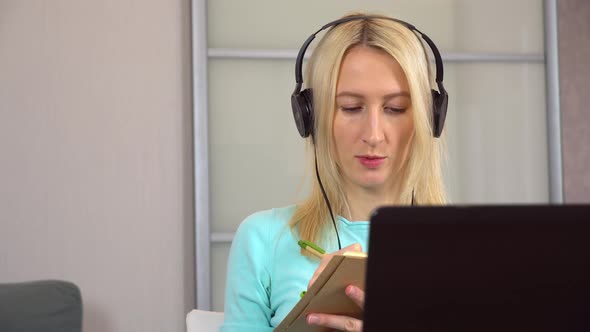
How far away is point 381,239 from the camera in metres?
0.53

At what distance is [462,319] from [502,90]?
238 cm

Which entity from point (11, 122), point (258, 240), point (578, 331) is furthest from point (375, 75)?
point (11, 122)

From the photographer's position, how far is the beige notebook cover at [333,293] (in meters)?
0.85

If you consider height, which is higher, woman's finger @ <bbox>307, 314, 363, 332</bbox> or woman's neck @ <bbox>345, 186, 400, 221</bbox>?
woman's neck @ <bbox>345, 186, 400, 221</bbox>

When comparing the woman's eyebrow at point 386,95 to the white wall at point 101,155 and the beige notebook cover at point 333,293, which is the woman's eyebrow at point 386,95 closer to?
the beige notebook cover at point 333,293

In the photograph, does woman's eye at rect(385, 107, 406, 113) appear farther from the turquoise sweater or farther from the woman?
the turquoise sweater

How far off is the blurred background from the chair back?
92 cm

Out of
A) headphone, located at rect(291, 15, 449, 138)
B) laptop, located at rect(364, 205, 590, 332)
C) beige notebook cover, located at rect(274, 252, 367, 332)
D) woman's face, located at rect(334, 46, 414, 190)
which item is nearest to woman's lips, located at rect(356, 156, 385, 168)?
woman's face, located at rect(334, 46, 414, 190)

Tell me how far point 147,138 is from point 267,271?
1.29m

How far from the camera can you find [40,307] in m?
1.88

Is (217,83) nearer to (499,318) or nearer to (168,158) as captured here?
(168,158)

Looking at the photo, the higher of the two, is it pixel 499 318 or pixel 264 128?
pixel 264 128

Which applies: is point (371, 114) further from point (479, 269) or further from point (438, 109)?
point (479, 269)

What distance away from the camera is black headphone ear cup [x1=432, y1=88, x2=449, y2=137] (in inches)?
54.0
